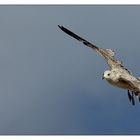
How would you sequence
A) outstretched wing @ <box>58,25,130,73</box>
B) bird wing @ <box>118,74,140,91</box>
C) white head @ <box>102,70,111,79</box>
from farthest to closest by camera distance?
outstretched wing @ <box>58,25,130,73</box> → white head @ <box>102,70,111,79</box> → bird wing @ <box>118,74,140,91</box>

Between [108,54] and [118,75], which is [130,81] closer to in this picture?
[118,75]

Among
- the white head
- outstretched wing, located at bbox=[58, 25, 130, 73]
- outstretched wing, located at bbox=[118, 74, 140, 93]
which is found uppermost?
outstretched wing, located at bbox=[58, 25, 130, 73]

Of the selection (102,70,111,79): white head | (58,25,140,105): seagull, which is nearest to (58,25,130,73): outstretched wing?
(58,25,140,105): seagull

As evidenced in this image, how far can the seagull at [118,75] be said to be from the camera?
7.61m

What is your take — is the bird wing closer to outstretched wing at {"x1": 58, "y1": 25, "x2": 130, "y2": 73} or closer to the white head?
the white head

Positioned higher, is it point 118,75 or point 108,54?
point 108,54

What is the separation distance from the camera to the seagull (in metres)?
7.61

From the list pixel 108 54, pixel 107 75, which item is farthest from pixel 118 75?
pixel 108 54

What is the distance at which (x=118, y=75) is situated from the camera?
26.3 feet

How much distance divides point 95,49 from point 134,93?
1.64 meters

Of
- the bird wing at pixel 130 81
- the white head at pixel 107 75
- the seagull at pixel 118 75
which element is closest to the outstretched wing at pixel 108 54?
the seagull at pixel 118 75

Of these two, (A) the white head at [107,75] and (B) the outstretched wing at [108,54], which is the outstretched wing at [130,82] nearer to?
(A) the white head at [107,75]
